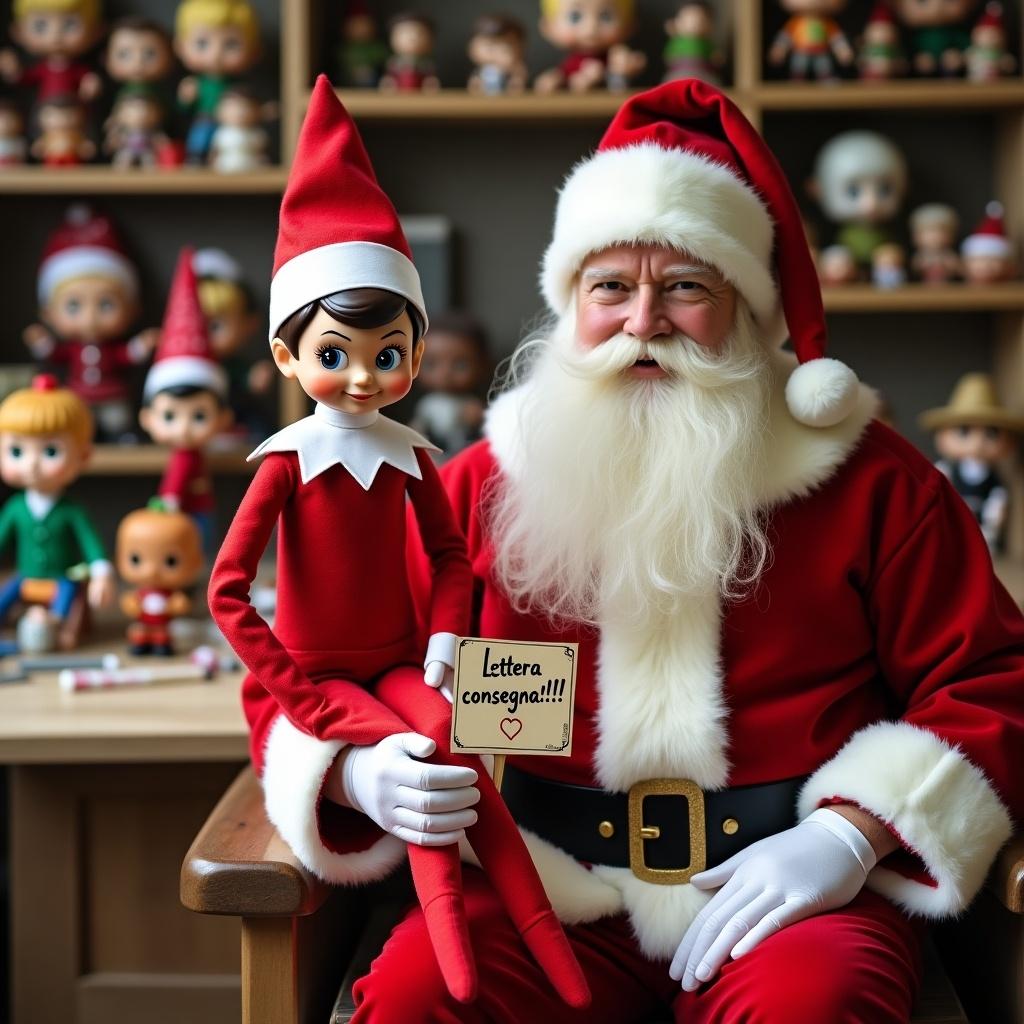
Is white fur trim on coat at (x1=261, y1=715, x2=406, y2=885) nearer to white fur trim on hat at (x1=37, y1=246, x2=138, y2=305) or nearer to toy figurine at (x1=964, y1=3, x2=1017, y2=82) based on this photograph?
white fur trim on hat at (x1=37, y1=246, x2=138, y2=305)

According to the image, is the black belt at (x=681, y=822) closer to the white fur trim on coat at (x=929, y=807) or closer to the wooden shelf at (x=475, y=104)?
the white fur trim on coat at (x=929, y=807)

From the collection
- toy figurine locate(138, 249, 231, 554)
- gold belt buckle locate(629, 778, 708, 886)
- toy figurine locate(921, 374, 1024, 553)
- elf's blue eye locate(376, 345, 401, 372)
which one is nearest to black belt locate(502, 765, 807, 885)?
gold belt buckle locate(629, 778, 708, 886)

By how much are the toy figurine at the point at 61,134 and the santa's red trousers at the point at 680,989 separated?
157 cm

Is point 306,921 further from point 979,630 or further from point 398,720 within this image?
point 979,630

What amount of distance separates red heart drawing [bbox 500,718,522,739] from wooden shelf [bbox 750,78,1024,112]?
4.68ft

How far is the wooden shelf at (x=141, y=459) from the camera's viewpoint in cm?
213

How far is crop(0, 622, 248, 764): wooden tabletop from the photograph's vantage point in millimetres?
1402

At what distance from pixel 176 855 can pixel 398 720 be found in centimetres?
73

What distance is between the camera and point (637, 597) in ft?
3.85

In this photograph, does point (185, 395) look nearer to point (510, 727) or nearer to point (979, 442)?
point (510, 727)

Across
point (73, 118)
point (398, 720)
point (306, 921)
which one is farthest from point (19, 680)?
point (73, 118)

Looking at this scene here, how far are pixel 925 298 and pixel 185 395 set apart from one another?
123cm

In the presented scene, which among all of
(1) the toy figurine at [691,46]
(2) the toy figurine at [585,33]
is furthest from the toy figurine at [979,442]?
(2) the toy figurine at [585,33]

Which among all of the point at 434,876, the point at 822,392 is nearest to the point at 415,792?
the point at 434,876
